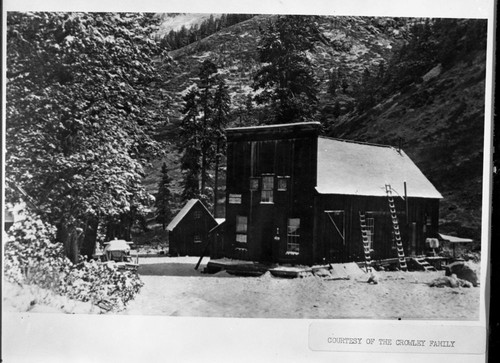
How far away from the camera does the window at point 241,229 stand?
482 cm

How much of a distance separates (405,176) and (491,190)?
78cm

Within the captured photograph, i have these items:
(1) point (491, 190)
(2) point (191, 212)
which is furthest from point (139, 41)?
(1) point (491, 190)

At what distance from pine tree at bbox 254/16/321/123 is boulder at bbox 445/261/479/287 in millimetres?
1911

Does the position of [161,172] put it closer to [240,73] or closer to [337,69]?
[240,73]

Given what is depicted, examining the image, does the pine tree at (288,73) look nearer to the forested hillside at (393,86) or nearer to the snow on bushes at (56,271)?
the forested hillside at (393,86)

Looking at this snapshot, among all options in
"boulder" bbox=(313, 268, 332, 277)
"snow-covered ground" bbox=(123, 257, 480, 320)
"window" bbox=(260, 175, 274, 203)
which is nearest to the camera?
"snow-covered ground" bbox=(123, 257, 480, 320)

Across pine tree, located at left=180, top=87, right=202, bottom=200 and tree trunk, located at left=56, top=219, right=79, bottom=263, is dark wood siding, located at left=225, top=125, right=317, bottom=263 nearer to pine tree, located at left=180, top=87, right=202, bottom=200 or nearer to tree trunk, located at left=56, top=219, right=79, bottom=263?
pine tree, located at left=180, top=87, right=202, bottom=200

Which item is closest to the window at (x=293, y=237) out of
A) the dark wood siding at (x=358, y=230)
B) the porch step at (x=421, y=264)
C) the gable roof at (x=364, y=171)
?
the dark wood siding at (x=358, y=230)

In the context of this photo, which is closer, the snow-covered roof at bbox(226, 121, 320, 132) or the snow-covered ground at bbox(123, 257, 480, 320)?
the snow-covered ground at bbox(123, 257, 480, 320)

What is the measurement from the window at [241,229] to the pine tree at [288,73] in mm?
988

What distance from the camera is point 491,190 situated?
459 cm

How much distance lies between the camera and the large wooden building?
4703 millimetres

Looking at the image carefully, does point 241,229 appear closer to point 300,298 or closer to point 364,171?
point 300,298

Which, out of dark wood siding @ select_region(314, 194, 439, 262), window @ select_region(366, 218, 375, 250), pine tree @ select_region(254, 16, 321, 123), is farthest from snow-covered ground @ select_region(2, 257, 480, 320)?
pine tree @ select_region(254, 16, 321, 123)
